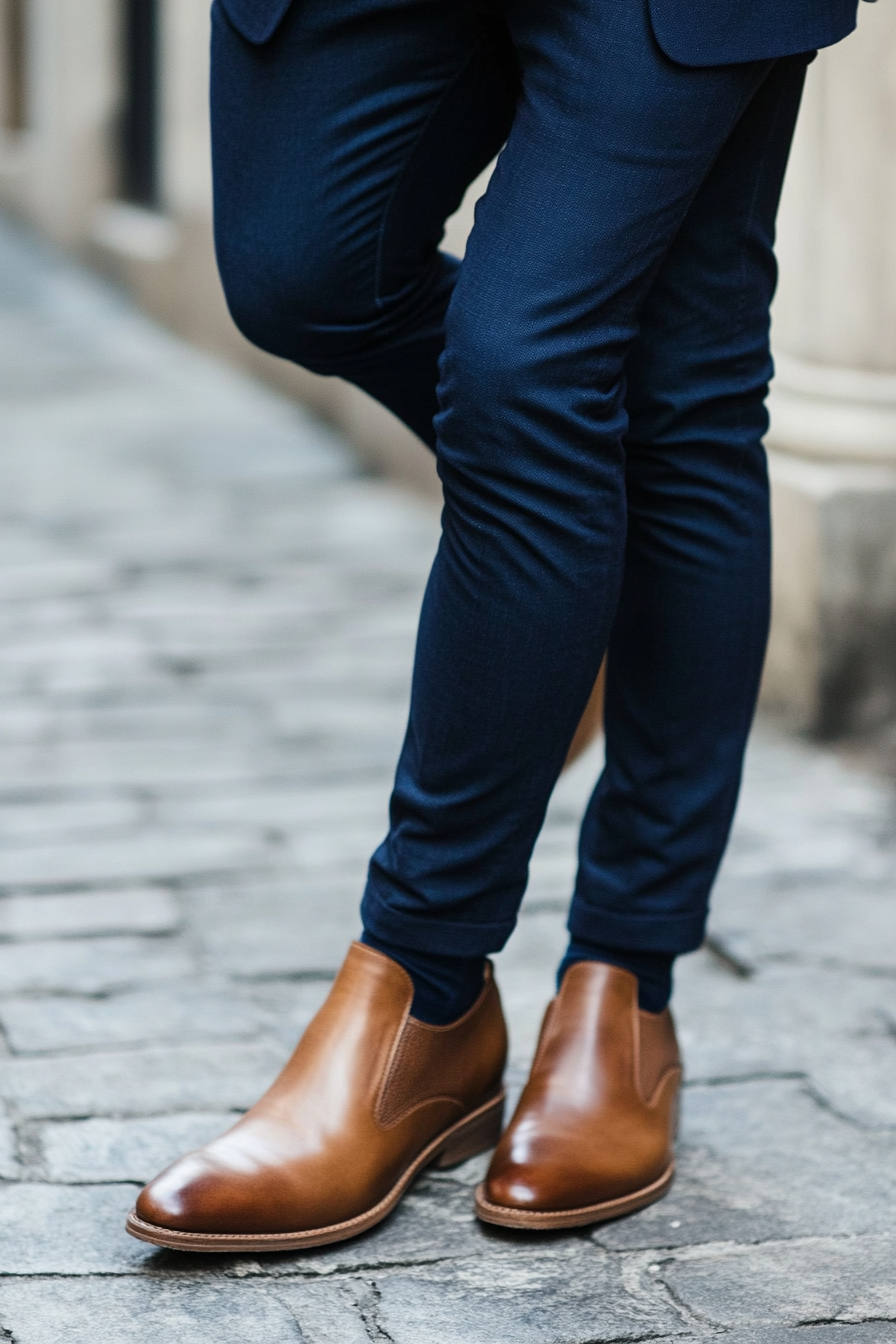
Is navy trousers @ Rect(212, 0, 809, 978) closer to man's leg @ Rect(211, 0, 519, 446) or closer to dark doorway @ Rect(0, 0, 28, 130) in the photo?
man's leg @ Rect(211, 0, 519, 446)

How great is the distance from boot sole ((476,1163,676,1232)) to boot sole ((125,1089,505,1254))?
2.3 inches

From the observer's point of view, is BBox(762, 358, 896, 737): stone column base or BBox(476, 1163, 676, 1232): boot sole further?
BBox(762, 358, 896, 737): stone column base

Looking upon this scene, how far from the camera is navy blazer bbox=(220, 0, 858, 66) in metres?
1.23

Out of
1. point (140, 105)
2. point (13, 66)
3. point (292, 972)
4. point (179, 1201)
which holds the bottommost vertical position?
point (13, 66)

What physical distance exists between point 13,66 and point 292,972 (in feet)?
33.8

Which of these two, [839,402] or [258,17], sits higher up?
[258,17]

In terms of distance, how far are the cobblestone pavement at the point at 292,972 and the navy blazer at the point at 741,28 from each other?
849 mm

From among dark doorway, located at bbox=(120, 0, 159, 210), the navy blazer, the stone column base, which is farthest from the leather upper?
dark doorway, located at bbox=(120, 0, 159, 210)

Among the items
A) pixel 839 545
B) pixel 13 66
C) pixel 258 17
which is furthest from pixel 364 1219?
pixel 13 66

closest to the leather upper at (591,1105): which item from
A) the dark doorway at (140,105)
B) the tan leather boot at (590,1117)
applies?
the tan leather boot at (590,1117)

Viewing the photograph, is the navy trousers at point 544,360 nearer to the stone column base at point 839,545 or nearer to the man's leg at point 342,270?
the man's leg at point 342,270

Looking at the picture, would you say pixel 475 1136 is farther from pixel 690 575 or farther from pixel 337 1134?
pixel 690 575

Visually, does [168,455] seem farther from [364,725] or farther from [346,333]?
Result: [346,333]

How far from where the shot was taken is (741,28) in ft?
4.08
